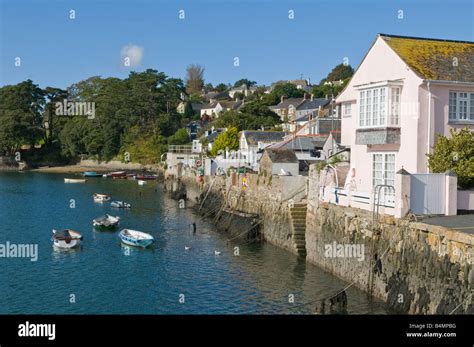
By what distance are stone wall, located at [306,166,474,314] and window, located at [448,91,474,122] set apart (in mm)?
7242

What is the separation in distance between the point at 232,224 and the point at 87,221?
14.7 meters

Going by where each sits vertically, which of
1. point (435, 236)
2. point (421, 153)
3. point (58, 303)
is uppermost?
point (421, 153)

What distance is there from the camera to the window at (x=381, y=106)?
28438mm

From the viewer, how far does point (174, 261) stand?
112 ft

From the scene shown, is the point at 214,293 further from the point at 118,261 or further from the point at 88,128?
the point at 88,128

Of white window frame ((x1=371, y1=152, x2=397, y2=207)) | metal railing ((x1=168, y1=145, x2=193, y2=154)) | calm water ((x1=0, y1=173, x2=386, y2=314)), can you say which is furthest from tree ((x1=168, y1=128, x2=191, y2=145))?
white window frame ((x1=371, y1=152, x2=397, y2=207))

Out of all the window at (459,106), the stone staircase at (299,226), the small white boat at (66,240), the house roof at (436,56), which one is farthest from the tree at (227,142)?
the window at (459,106)

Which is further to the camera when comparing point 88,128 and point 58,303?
point 88,128

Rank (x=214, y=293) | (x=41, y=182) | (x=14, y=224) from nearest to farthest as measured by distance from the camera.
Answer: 1. (x=214, y=293)
2. (x=14, y=224)
3. (x=41, y=182)

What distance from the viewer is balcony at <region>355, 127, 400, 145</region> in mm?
28328

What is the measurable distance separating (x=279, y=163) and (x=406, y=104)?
15.5m

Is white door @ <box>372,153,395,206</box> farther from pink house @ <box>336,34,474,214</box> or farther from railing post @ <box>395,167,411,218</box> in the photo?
railing post @ <box>395,167,411,218</box>

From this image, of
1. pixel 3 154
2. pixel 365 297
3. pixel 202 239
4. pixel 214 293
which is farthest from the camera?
pixel 3 154

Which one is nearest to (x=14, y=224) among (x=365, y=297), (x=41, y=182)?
(x=365, y=297)
